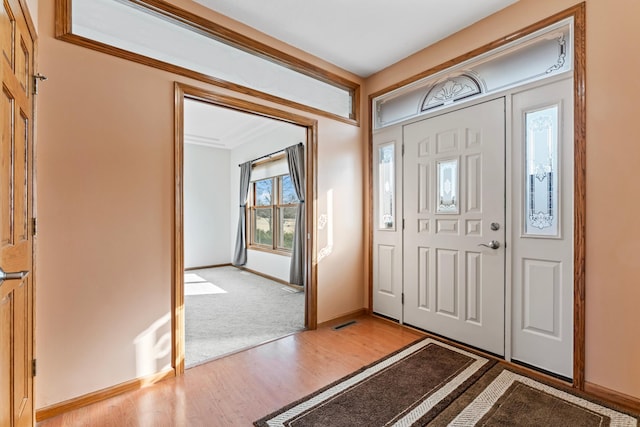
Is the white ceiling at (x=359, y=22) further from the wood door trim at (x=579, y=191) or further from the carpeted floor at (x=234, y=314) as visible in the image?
the carpeted floor at (x=234, y=314)

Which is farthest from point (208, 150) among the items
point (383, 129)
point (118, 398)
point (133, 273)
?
point (118, 398)

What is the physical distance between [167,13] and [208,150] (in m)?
4.63

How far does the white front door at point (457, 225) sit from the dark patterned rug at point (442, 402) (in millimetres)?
464

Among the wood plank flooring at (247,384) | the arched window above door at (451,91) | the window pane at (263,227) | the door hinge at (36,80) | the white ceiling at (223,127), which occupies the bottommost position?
the wood plank flooring at (247,384)

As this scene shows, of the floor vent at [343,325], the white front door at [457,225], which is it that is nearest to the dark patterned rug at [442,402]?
the white front door at [457,225]

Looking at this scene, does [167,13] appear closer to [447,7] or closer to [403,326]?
[447,7]

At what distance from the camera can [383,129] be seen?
342 cm

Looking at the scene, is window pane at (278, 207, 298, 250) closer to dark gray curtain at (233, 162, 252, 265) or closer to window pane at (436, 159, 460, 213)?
dark gray curtain at (233, 162, 252, 265)

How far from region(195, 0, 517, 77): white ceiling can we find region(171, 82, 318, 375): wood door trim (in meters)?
0.67

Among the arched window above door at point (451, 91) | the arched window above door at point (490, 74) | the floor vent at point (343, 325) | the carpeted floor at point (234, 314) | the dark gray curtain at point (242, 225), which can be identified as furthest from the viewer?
the dark gray curtain at point (242, 225)

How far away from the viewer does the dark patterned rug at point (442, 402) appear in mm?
1788

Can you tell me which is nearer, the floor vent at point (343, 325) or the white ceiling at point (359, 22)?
the white ceiling at point (359, 22)

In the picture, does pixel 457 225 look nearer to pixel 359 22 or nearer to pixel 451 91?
pixel 451 91

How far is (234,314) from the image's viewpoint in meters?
3.70
